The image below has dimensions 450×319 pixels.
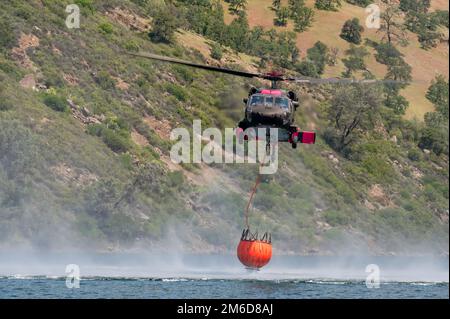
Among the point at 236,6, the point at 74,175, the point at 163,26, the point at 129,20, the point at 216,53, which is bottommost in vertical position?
the point at 74,175

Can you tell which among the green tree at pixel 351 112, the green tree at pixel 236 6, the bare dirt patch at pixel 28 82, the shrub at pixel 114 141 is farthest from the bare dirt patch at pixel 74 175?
the green tree at pixel 236 6

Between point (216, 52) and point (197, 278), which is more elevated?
point (216, 52)

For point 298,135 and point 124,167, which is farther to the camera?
point 124,167

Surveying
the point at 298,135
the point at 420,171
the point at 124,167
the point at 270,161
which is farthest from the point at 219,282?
the point at 420,171

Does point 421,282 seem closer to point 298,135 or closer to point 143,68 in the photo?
point 298,135

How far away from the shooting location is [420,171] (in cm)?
17600

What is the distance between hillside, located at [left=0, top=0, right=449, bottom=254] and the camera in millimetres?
128125

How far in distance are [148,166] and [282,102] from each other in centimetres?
6096

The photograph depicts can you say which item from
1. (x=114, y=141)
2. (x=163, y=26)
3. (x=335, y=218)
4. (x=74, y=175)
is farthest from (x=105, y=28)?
(x=74, y=175)

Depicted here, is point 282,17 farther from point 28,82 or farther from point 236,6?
point 28,82

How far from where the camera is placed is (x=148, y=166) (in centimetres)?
13838

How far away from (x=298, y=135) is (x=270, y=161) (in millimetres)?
74581

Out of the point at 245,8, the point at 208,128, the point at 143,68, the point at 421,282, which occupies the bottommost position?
the point at 421,282

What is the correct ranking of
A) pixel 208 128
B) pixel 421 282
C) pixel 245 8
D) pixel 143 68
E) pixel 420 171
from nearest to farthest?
pixel 421 282
pixel 208 128
pixel 143 68
pixel 420 171
pixel 245 8
